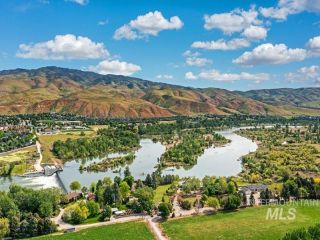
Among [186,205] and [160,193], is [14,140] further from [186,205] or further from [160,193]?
[186,205]

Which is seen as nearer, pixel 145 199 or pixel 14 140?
pixel 145 199

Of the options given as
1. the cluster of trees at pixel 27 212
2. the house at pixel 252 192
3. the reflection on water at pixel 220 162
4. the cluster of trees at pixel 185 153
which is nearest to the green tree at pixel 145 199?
the cluster of trees at pixel 27 212

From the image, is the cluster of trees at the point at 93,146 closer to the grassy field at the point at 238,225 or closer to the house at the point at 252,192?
the house at the point at 252,192

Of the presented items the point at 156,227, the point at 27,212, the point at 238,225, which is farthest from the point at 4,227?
the point at 238,225

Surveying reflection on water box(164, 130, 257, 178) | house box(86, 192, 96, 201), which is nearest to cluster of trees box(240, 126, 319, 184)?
reflection on water box(164, 130, 257, 178)

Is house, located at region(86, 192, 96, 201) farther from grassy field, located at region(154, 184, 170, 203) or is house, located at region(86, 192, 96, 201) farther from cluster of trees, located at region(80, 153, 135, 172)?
cluster of trees, located at region(80, 153, 135, 172)
